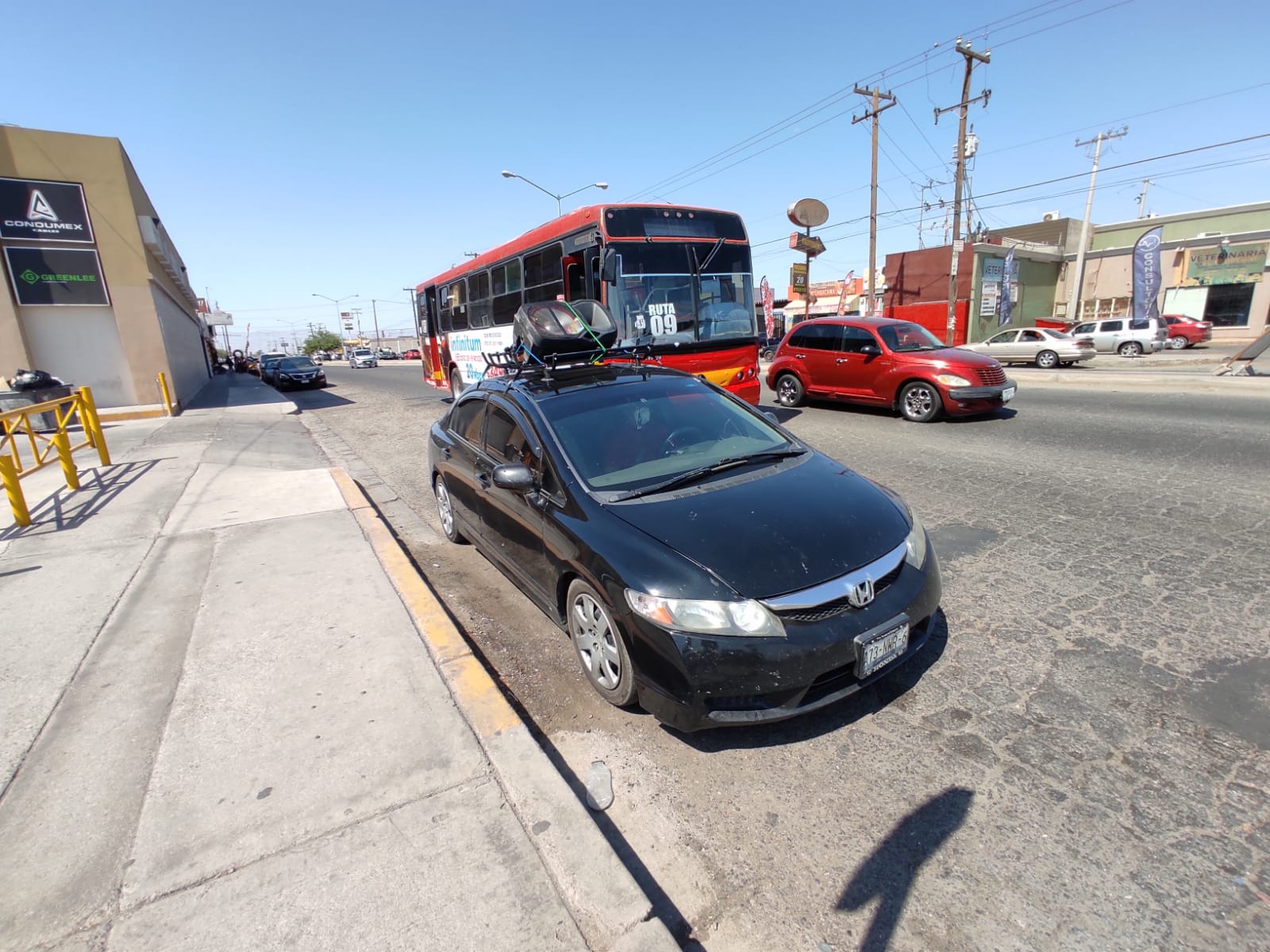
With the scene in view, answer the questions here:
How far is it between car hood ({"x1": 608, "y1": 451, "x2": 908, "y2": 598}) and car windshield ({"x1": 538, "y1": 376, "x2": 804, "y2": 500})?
0.27 m

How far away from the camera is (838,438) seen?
9.12 metres

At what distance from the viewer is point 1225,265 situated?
32.4 metres

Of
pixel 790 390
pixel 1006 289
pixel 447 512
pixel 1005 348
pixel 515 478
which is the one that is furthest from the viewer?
pixel 1006 289

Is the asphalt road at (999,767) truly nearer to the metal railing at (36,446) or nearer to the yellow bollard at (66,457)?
the metal railing at (36,446)

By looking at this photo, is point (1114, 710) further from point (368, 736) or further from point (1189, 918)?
point (368, 736)

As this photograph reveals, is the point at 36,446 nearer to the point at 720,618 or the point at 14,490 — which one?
the point at 14,490

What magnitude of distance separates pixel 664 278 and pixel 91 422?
8.26 meters

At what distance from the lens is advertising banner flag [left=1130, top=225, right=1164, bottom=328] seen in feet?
102

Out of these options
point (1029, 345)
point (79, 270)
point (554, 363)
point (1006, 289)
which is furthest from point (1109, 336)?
point (79, 270)

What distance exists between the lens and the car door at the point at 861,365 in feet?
34.5

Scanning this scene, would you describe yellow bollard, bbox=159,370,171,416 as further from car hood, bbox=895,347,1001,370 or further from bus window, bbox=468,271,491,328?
car hood, bbox=895,347,1001,370

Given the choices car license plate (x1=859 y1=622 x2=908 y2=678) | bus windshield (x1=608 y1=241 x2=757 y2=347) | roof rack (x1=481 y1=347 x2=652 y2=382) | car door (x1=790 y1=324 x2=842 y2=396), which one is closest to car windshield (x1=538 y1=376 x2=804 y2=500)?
roof rack (x1=481 y1=347 x2=652 y2=382)

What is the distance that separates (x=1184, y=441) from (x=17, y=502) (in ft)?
42.8

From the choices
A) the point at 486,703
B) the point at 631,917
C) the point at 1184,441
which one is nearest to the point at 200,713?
the point at 486,703
